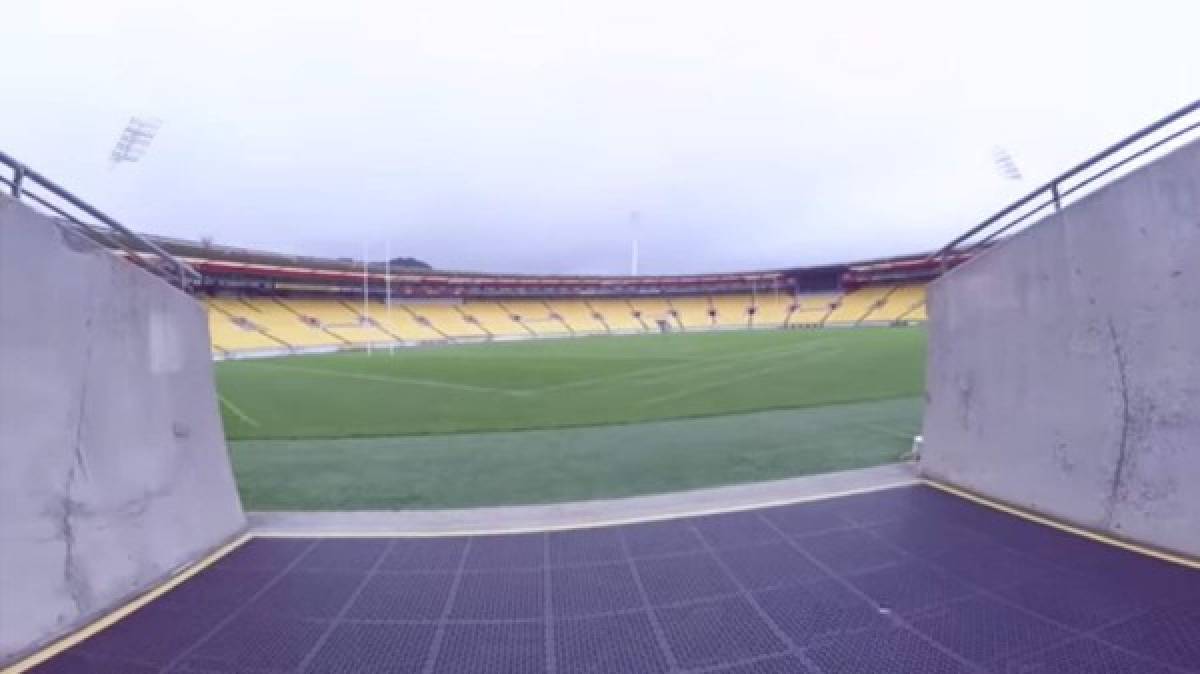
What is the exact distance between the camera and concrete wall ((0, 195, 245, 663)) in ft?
10.0

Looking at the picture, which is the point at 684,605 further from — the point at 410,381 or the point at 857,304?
the point at 857,304

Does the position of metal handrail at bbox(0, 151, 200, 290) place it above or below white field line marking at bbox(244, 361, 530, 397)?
above

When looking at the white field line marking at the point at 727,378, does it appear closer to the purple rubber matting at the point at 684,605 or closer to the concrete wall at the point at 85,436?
the purple rubber matting at the point at 684,605

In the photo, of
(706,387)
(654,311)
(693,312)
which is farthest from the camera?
(654,311)

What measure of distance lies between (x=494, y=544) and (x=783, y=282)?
76207 mm

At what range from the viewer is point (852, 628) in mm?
3148

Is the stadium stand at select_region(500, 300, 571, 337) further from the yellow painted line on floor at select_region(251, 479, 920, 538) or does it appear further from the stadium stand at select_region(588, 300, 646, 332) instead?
the yellow painted line on floor at select_region(251, 479, 920, 538)

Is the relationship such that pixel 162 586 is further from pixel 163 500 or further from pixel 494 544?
pixel 494 544

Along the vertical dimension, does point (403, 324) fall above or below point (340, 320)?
below

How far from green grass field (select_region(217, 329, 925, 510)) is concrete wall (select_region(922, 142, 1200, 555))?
6.82ft

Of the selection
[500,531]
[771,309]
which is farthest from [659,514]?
[771,309]

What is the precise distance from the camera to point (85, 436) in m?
3.48

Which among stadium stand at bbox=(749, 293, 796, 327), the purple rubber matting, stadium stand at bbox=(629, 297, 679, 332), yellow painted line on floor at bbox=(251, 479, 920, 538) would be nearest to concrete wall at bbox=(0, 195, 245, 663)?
the purple rubber matting

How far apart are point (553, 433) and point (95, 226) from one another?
653cm
